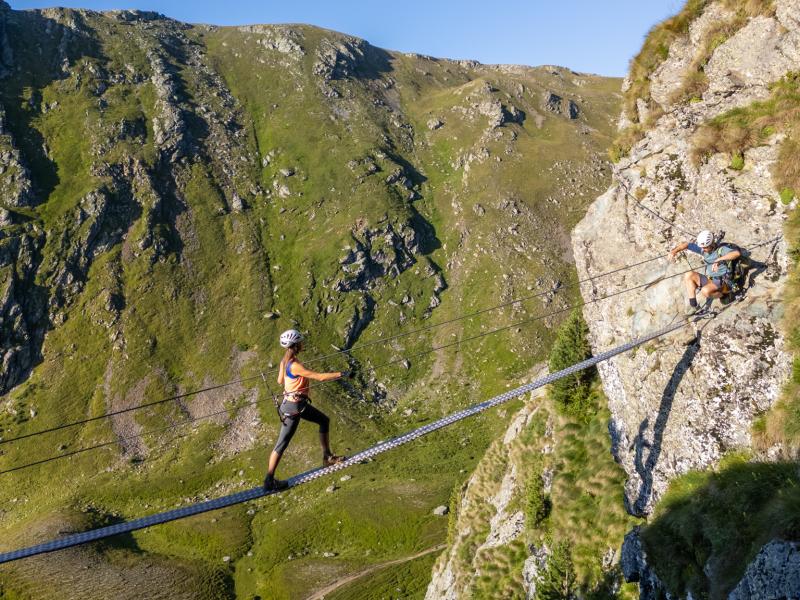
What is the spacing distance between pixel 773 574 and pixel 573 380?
2201cm

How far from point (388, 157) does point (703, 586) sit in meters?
168

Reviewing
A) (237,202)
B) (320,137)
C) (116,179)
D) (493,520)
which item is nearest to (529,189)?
(320,137)

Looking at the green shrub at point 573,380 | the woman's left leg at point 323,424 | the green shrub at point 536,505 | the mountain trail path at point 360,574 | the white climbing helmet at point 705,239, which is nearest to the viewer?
the woman's left leg at point 323,424

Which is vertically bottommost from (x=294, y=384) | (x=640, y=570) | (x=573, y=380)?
(x=640, y=570)

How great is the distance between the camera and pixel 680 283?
18812 mm

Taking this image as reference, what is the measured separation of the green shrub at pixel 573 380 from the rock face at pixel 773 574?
19819 millimetres

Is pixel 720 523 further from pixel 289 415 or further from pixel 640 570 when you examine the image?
pixel 289 415

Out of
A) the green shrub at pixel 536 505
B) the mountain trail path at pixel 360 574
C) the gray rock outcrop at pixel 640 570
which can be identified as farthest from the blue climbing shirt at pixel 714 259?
the mountain trail path at pixel 360 574

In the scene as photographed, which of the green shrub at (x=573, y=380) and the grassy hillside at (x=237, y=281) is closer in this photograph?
the green shrub at (x=573, y=380)

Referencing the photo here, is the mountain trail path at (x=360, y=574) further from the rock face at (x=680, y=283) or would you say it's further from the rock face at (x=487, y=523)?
the rock face at (x=680, y=283)

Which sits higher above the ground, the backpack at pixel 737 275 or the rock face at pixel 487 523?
the backpack at pixel 737 275

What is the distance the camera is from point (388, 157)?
6742 inches

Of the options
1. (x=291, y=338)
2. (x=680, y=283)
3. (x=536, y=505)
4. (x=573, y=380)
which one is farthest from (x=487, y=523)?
(x=291, y=338)

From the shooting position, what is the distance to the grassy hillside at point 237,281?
80600 millimetres
